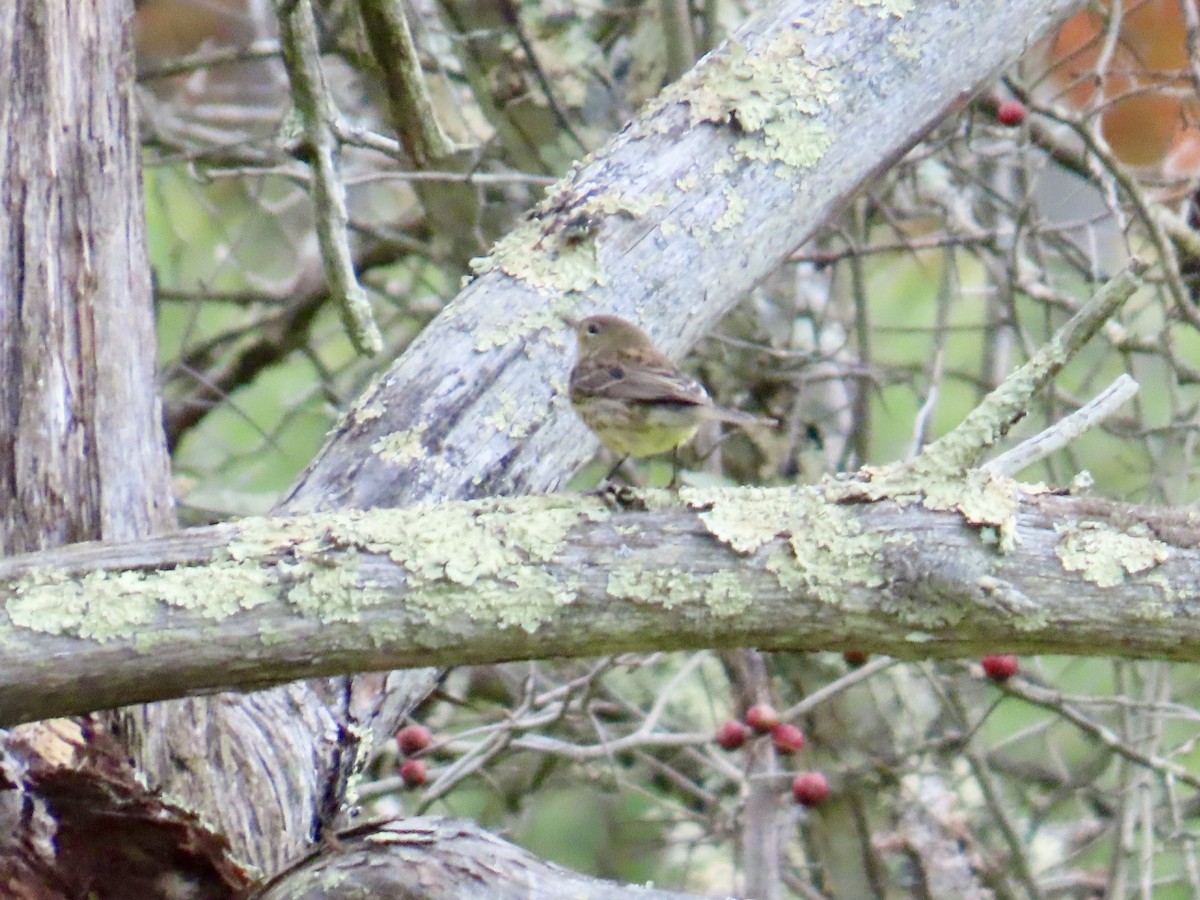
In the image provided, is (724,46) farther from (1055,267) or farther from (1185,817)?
(1055,267)

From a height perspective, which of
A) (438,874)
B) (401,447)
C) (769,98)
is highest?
(769,98)

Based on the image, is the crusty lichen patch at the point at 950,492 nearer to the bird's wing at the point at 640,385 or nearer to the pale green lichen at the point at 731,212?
the bird's wing at the point at 640,385

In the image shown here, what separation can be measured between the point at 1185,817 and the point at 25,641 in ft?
11.9

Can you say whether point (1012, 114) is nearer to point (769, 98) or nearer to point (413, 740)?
point (769, 98)

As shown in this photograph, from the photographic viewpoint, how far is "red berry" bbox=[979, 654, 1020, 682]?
3.60 meters

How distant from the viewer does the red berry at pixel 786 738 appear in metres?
3.73

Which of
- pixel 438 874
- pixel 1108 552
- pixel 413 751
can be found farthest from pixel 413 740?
pixel 1108 552

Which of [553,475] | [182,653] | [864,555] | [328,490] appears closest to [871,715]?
[553,475]

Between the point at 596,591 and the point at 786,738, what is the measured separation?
5.75 feet

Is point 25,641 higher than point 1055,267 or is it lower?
lower

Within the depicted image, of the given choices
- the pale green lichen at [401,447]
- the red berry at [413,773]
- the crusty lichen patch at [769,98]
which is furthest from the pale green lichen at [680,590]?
the red berry at [413,773]

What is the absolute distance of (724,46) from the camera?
11.1 ft

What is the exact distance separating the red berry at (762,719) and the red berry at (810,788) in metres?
0.20

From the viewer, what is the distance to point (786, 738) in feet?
12.3
